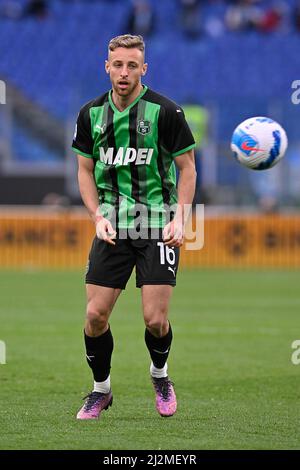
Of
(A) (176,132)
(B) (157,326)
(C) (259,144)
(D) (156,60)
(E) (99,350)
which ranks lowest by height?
(E) (99,350)

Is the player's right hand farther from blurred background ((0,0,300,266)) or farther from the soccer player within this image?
blurred background ((0,0,300,266))

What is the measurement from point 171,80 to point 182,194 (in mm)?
21654

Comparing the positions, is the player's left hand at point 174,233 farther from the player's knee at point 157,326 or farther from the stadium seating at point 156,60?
the stadium seating at point 156,60

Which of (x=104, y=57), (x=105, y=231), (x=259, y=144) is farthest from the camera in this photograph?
(x=104, y=57)

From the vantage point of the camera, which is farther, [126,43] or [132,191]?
[132,191]

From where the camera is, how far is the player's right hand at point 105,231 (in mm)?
6625

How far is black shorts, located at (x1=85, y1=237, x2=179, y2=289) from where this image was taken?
266 inches

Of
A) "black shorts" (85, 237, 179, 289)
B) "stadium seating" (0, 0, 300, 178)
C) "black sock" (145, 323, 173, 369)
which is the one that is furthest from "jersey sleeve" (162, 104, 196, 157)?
"stadium seating" (0, 0, 300, 178)

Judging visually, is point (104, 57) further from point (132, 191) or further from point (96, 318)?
point (96, 318)

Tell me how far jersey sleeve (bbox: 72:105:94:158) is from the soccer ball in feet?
3.78

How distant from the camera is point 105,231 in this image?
21.8 ft

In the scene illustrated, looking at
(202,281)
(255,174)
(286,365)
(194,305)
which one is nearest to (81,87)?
(255,174)

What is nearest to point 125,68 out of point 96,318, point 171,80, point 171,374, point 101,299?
point 101,299
